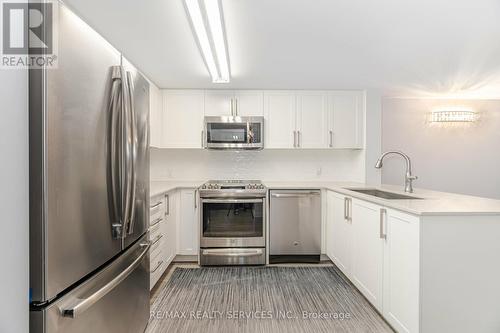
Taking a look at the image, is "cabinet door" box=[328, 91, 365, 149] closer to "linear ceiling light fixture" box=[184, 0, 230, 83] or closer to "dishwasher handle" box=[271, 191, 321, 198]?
"dishwasher handle" box=[271, 191, 321, 198]

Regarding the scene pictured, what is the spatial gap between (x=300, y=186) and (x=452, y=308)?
6.49 ft

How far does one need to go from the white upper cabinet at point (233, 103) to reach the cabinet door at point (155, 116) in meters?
0.62

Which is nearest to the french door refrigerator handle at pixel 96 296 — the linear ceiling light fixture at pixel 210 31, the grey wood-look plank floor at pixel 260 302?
the grey wood-look plank floor at pixel 260 302

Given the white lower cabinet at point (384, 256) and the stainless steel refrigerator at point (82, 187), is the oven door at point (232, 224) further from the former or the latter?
the stainless steel refrigerator at point (82, 187)

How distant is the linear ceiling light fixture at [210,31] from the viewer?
158 cm

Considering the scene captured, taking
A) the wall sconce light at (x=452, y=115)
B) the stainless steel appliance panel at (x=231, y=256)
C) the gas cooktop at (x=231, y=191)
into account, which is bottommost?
the stainless steel appliance panel at (x=231, y=256)

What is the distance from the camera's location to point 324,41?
2.26 meters

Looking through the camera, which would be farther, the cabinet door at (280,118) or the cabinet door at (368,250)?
the cabinet door at (280,118)

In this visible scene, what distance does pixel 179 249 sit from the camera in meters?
3.44

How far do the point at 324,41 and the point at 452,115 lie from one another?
2.90 metres

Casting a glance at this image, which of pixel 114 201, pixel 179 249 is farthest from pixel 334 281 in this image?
pixel 114 201

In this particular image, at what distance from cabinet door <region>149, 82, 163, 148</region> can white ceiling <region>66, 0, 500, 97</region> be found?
0.18 m

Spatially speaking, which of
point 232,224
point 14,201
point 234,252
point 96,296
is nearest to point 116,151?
point 14,201

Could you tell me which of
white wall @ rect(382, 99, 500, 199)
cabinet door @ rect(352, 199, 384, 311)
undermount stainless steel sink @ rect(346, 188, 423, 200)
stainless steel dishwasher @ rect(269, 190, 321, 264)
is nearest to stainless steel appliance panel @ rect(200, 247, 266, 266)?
stainless steel dishwasher @ rect(269, 190, 321, 264)
